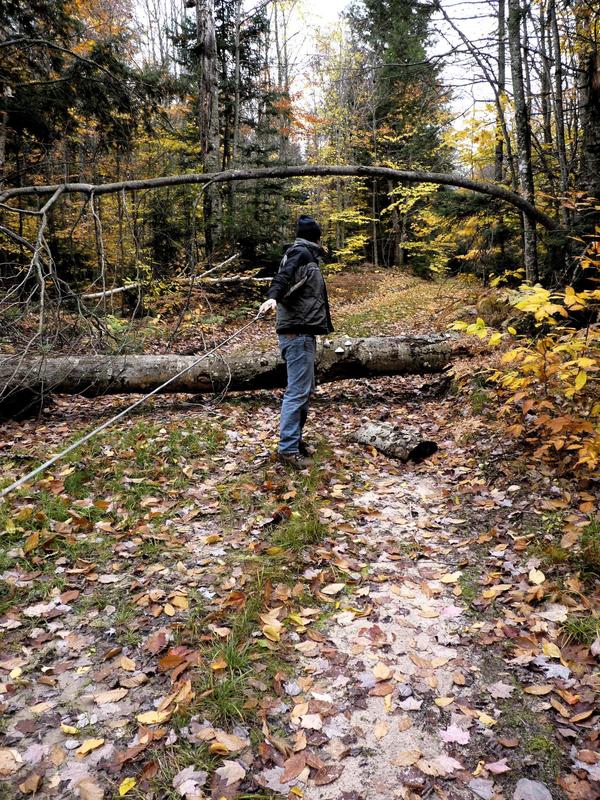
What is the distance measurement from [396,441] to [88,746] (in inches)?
160

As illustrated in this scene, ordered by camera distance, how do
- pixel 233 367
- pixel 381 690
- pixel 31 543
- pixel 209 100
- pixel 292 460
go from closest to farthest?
pixel 381 690 < pixel 31 543 < pixel 292 460 < pixel 233 367 < pixel 209 100

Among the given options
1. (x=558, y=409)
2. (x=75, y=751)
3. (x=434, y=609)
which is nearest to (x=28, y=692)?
(x=75, y=751)

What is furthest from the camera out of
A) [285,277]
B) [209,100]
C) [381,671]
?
[209,100]

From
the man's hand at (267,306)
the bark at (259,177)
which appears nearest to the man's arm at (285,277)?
the man's hand at (267,306)

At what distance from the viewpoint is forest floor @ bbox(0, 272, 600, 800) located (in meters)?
2.11

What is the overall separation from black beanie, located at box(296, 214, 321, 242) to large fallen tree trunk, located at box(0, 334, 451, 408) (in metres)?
2.24

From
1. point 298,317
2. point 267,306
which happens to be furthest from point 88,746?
point 267,306

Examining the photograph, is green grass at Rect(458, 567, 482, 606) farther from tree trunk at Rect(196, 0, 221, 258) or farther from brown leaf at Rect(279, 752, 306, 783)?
tree trunk at Rect(196, 0, 221, 258)

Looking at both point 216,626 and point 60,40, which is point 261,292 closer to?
point 60,40

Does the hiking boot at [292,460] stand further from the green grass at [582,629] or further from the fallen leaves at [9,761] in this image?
the fallen leaves at [9,761]

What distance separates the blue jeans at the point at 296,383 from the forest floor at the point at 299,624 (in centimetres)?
43

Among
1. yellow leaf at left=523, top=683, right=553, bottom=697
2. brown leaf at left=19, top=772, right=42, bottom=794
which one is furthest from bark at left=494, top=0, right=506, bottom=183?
brown leaf at left=19, top=772, right=42, bottom=794

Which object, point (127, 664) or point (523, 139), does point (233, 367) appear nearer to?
point (127, 664)

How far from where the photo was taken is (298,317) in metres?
4.83
